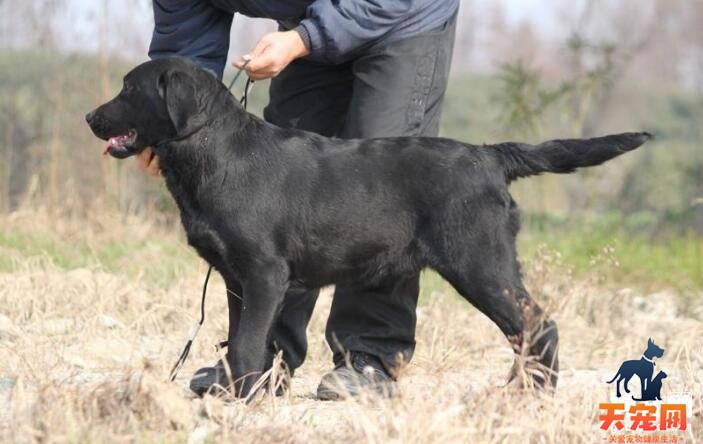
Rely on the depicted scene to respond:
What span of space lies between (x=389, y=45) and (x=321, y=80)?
0.38 metres

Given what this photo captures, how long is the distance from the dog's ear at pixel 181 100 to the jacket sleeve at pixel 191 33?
2.12ft

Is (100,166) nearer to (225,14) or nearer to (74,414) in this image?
(225,14)

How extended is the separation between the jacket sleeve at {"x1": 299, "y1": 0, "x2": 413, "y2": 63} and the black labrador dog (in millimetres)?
337

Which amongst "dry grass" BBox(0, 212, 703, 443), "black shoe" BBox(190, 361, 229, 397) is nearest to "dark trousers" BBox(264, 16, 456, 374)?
"dry grass" BBox(0, 212, 703, 443)

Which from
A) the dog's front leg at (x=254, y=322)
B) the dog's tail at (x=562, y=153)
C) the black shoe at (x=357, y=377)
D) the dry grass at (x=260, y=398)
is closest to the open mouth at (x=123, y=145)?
the dog's front leg at (x=254, y=322)

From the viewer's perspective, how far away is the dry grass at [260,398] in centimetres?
324

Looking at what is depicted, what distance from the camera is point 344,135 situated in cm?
445

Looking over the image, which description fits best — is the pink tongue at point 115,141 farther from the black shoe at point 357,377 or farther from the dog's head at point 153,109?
the black shoe at point 357,377

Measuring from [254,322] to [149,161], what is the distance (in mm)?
726

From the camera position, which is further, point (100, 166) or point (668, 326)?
point (100, 166)

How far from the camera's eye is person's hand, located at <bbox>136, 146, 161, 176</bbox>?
13.3 ft

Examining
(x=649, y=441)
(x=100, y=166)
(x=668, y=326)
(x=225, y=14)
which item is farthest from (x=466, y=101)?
(x=649, y=441)

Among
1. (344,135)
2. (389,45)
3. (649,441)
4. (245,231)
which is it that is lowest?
(649,441)

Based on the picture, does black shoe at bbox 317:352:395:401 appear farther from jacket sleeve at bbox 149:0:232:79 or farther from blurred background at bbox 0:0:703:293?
blurred background at bbox 0:0:703:293
